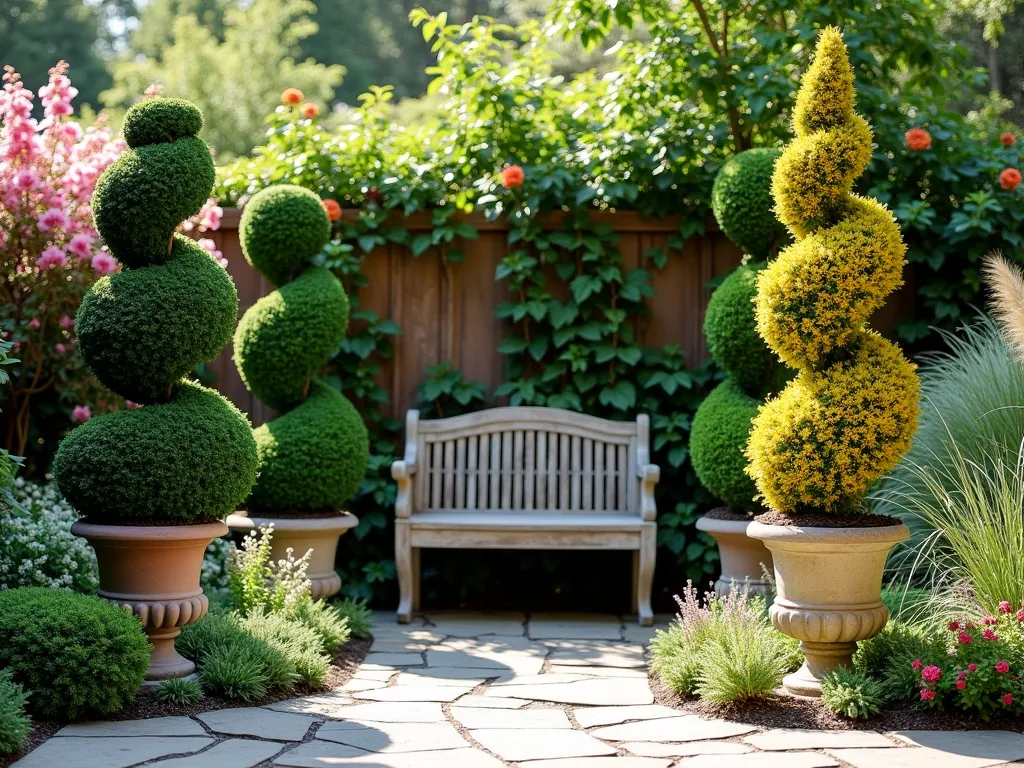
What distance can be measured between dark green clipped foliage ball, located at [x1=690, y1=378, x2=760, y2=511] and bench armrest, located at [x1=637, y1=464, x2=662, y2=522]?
0.22 m

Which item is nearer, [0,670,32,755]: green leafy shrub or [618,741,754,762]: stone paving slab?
[0,670,32,755]: green leafy shrub

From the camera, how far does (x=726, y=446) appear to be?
531cm

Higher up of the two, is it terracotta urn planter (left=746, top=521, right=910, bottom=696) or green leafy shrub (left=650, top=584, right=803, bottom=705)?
terracotta urn planter (left=746, top=521, right=910, bottom=696)

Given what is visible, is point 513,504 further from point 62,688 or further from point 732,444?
point 62,688

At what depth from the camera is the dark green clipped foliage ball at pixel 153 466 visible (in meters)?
3.76

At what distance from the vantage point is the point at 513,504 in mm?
6098

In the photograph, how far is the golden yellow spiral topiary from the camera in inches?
146

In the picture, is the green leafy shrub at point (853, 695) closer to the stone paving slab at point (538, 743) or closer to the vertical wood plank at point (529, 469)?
the stone paving slab at point (538, 743)

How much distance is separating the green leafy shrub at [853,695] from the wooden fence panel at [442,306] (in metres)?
3.05

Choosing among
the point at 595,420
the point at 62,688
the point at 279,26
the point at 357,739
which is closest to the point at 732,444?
the point at 595,420

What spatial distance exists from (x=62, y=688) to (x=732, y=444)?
10.5 ft

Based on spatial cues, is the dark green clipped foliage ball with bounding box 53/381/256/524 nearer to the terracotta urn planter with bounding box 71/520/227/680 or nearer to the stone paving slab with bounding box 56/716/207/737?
the terracotta urn planter with bounding box 71/520/227/680

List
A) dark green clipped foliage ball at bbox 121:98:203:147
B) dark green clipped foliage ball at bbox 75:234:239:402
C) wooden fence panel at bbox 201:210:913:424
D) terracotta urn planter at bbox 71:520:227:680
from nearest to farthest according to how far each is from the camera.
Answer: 1. terracotta urn planter at bbox 71:520:227:680
2. dark green clipped foliage ball at bbox 75:234:239:402
3. dark green clipped foliage ball at bbox 121:98:203:147
4. wooden fence panel at bbox 201:210:913:424

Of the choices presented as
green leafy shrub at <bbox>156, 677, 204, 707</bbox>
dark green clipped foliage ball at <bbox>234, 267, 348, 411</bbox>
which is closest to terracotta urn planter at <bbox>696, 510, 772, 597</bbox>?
dark green clipped foliage ball at <bbox>234, 267, 348, 411</bbox>
